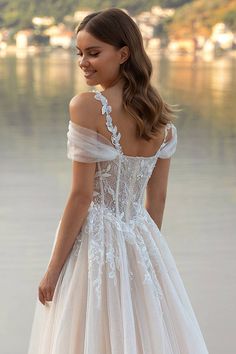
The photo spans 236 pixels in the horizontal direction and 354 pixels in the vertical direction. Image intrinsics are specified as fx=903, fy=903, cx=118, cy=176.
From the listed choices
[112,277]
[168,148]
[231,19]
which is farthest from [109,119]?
[231,19]

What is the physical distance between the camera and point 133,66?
69.2 inches

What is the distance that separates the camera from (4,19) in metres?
24.0

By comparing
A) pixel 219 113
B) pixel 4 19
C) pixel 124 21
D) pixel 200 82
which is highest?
pixel 4 19

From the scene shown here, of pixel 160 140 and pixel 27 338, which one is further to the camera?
pixel 27 338

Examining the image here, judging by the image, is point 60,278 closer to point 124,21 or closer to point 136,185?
point 136,185

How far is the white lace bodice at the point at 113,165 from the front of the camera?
68.2 inches

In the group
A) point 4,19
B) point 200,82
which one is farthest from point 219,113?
point 4,19

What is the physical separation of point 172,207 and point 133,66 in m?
2.79

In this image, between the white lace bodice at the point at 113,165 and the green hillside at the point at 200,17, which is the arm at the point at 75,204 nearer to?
the white lace bodice at the point at 113,165

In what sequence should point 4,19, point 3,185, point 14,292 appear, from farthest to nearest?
point 4,19 < point 3,185 < point 14,292

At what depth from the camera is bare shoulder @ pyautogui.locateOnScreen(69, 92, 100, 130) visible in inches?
67.3

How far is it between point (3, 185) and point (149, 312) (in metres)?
3.34

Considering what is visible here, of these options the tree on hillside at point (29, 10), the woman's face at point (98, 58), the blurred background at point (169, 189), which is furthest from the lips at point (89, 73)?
the tree on hillside at point (29, 10)

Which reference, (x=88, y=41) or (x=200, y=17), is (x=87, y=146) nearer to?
(x=88, y=41)
